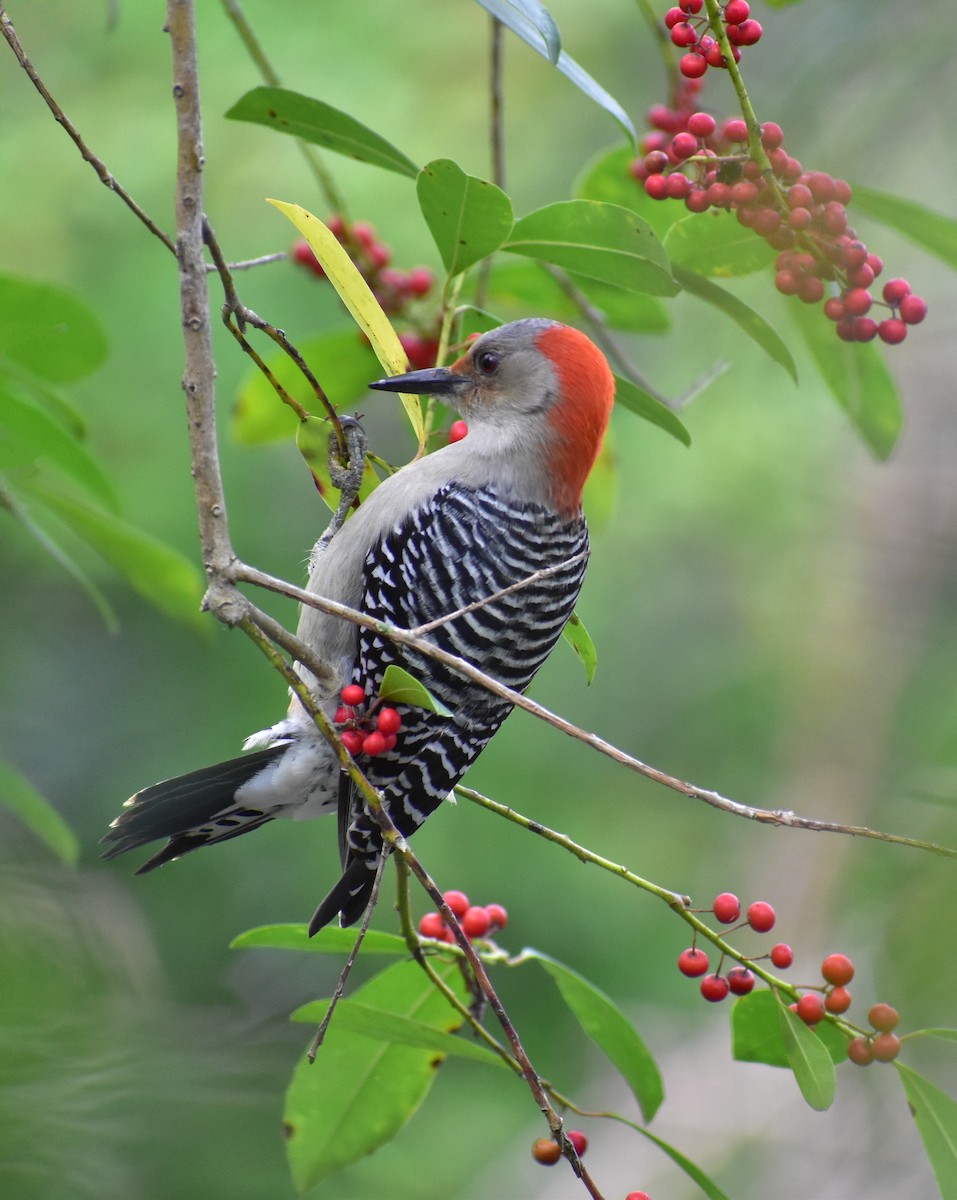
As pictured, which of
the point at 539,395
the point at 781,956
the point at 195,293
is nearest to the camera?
the point at 195,293

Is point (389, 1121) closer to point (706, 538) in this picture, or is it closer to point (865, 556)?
point (706, 538)

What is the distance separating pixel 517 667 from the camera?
2.41 meters

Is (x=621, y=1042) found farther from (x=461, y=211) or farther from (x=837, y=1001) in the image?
(x=461, y=211)

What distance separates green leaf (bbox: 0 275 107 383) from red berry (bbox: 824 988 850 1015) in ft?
5.23

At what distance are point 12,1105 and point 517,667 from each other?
1432 mm

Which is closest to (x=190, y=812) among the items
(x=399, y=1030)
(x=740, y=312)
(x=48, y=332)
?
(x=399, y=1030)

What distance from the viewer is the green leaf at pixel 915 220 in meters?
2.01

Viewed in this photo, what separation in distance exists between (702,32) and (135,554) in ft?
4.21

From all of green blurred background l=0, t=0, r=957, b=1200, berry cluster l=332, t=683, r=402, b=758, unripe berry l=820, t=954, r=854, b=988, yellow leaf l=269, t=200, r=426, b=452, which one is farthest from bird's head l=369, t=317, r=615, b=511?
green blurred background l=0, t=0, r=957, b=1200

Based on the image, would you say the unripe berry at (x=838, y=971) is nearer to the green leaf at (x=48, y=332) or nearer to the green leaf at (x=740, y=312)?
the green leaf at (x=740, y=312)

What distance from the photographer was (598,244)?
188 centimetres

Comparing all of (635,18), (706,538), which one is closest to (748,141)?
(635,18)

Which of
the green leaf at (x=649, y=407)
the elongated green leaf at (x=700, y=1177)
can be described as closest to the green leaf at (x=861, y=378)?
the green leaf at (x=649, y=407)

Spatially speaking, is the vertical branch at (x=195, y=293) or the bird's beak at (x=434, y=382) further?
the bird's beak at (x=434, y=382)
